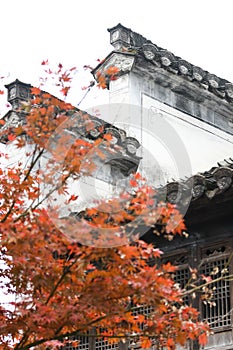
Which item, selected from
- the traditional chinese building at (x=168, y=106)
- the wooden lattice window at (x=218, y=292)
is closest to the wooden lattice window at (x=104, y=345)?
the wooden lattice window at (x=218, y=292)

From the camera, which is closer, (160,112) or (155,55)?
(155,55)

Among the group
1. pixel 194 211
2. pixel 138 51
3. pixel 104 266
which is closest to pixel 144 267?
pixel 104 266

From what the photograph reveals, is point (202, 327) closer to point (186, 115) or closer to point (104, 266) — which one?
point (104, 266)

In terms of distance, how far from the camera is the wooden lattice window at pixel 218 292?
13578 millimetres

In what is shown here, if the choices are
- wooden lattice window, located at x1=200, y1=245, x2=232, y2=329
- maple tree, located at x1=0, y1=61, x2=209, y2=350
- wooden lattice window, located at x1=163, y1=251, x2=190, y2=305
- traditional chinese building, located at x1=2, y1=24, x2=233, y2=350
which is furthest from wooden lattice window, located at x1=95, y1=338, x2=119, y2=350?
traditional chinese building, located at x1=2, y1=24, x2=233, y2=350

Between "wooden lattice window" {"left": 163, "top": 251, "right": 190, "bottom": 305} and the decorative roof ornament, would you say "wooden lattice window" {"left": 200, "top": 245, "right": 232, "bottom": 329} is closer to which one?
"wooden lattice window" {"left": 163, "top": 251, "right": 190, "bottom": 305}

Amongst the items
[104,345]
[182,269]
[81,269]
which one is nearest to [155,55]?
[182,269]

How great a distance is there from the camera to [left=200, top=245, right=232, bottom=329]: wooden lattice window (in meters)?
13.6

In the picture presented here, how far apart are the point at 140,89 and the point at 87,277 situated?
12226mm

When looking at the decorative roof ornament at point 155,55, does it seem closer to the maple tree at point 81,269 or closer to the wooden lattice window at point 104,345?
the wooden lattice window at point 104,345

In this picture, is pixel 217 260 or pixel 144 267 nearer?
pixel 144 267

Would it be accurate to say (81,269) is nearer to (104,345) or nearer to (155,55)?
(104,345)

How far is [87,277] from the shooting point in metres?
10.8

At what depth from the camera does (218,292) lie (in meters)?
13.7
